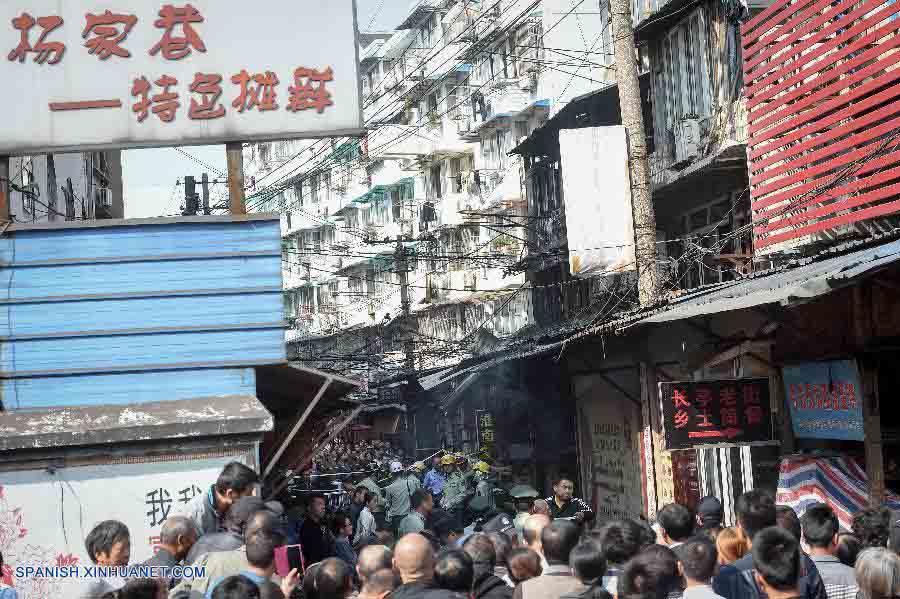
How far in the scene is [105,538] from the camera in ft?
23.6

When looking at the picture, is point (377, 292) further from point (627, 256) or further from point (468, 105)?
point (627, 256)

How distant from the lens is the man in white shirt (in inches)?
239

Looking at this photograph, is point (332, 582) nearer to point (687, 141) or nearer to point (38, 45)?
point (38, 45)

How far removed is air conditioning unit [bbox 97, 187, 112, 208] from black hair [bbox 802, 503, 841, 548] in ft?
72.2

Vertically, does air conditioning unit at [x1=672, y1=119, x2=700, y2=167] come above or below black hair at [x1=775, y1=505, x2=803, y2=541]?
above

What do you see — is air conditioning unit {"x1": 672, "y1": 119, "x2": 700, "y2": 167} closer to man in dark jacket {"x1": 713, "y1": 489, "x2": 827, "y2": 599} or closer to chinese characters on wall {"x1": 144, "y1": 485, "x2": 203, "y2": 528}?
chinese characters on wall {"x1": 144, "y1": 485, "x2": 203, "y2": 528}

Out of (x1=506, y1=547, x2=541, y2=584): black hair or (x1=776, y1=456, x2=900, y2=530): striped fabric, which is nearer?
(x1=506, y1=547, x2=541, y2=584): black hair

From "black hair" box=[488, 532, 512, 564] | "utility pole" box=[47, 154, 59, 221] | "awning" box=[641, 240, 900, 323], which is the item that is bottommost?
"black hair" box=[488, 532, 512, 564]

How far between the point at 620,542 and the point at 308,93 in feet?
23.0

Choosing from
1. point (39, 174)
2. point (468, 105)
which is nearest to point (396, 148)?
point (468, 105)

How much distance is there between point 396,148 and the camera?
5528 centimetres

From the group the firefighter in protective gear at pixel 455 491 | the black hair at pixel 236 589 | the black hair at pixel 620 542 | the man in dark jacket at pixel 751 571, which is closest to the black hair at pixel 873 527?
the man in dark jacket at pixel 751 571

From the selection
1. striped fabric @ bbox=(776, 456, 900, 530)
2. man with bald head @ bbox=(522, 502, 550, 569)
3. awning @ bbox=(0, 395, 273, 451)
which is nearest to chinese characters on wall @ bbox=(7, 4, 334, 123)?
awning @ bbox=(0, 395, 273, 451)

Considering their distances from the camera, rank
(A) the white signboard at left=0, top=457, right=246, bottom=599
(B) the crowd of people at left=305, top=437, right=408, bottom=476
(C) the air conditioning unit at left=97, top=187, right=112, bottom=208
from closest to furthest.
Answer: (A) the white signboard at left=0, top=457, right=246, bottom=599 < (C) the air conditioning unit at left=97, top=187, right=112, bottom=208 < (B) the crowd of people at left=305, top=437, right=408, bottom=476
